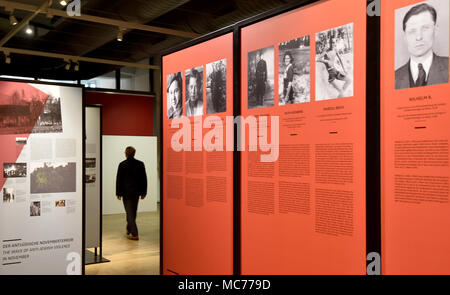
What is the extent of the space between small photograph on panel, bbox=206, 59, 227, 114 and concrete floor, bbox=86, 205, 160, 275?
290 centimetres

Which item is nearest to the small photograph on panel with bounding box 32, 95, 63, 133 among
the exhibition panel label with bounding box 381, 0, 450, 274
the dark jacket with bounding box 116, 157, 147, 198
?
the dark jacket with bounding box 116, 157, 147, 198

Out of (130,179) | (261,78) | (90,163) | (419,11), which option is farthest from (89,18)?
(419,11)

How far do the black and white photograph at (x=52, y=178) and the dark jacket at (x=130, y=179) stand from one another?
111 inches

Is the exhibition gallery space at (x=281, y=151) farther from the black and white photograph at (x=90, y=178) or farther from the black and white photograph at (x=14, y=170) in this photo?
the black and white photograph at (x=90, y=178)

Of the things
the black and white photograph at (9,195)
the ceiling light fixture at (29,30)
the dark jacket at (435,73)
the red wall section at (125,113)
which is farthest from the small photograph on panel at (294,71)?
the red wall section at (125,113)

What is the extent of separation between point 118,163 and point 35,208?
6.74 m

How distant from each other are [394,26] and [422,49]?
0.70ft

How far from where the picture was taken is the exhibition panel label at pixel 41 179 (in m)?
4.56

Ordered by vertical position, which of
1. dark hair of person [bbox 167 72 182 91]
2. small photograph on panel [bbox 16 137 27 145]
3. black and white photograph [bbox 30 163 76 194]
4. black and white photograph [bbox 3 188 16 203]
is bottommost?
black and white photograph [bbox 3 188 16 203]

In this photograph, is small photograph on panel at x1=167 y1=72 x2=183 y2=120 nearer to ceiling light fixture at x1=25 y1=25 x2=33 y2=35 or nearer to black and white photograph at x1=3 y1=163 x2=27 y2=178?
black and white photograph at x1=3 y1=163 x2=27 y2=178

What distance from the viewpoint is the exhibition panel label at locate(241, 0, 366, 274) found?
244 cm

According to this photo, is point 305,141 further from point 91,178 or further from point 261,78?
point 91,178

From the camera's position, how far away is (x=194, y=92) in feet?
12.5

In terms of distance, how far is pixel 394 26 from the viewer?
224cm
